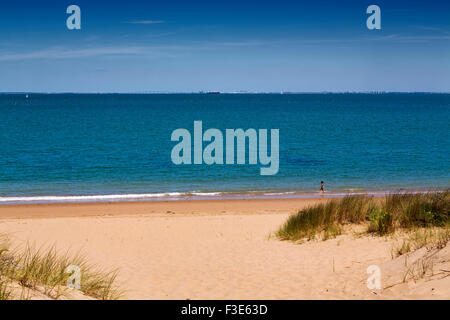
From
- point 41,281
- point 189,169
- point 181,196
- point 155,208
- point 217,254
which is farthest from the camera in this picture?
point 189,169

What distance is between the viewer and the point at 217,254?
12.8 metres

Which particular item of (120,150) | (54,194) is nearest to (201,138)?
(120,150)

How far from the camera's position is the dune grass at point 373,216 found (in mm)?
12945

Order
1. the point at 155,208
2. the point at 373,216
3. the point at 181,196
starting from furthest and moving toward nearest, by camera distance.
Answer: the point at 181,196 < the point at 155,208 < the point at 373,216

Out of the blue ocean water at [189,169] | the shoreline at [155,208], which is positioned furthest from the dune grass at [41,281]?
the blue ocean water at [189,169]

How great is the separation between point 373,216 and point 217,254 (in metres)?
4.84

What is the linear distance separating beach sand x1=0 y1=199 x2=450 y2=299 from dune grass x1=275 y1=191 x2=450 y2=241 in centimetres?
54

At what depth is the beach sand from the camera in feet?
30.1

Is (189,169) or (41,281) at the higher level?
(189,169)

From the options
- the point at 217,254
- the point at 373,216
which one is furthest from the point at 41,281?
the point at 373,216

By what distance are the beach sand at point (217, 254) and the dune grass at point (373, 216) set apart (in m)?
0.54

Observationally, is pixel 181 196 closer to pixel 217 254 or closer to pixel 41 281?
pixel 217 254
